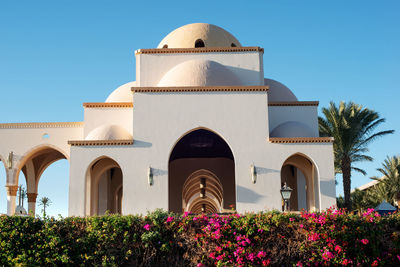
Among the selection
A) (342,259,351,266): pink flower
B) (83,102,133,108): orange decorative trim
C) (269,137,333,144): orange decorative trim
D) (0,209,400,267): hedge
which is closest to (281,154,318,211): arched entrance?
(269,137,333,144): orange decorative trim

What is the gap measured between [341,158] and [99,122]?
510 inches

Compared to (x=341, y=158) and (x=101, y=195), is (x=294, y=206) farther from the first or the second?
(x=101, y=195)

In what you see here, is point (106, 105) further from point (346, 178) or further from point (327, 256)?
point (327, 256)

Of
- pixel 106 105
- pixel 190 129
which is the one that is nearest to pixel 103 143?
pixel 106 105

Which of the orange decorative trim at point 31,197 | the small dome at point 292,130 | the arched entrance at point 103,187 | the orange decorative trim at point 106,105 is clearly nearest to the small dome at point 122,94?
the orange decorative trim at point 106,105

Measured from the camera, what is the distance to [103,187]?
24.3 m

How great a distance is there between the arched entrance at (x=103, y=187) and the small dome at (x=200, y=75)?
15.9 ft

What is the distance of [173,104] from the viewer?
2081cm

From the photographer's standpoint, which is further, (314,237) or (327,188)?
(327,188)

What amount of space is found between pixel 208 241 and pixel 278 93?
15.1 m

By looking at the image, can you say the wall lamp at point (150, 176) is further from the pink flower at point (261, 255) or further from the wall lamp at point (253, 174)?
the pink flower at point (261, 255)

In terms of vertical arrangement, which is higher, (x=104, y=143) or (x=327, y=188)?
(x=104, y=143)

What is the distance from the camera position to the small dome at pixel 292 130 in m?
21.9

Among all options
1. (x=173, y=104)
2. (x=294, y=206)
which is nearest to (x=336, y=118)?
(x=294, y=206)
